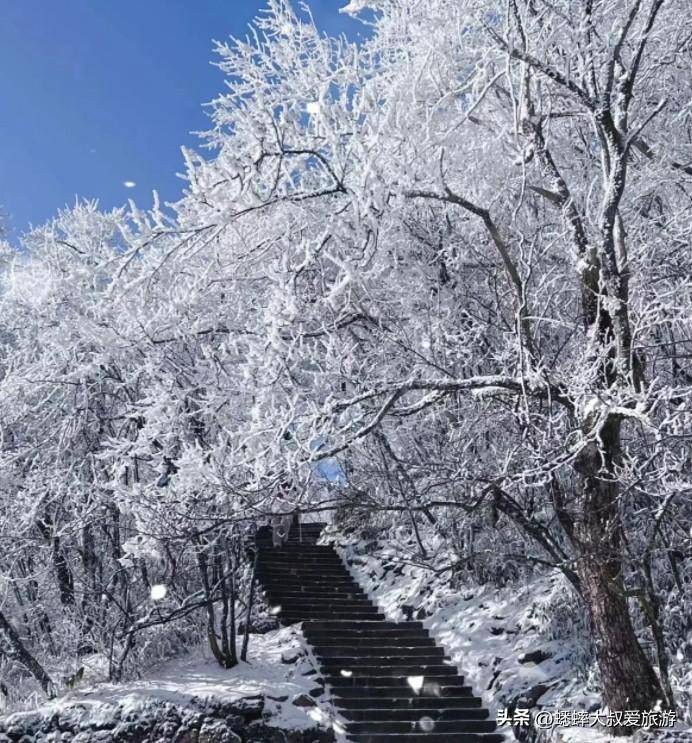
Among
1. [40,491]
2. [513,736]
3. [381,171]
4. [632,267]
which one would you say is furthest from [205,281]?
[513,736]

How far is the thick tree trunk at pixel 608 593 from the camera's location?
589 cm

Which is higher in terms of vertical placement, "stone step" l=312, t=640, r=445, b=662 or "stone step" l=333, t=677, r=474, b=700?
"stone step" l=312, t=640, r=445, b=662

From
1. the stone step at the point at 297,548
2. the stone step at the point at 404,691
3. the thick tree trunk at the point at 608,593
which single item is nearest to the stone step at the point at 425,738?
the stone step at the point at 404,691

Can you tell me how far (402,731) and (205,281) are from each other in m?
5.76

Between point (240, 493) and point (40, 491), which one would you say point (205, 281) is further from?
point (40, 491)

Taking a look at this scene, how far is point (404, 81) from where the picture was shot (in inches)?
244

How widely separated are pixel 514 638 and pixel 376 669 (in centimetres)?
190

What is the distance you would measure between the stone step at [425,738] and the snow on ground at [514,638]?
0.76 feet

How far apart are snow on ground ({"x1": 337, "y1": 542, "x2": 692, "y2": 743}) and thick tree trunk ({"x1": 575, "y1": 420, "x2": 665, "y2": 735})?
0.42 metres

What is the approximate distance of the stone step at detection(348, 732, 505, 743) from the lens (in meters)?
8.42

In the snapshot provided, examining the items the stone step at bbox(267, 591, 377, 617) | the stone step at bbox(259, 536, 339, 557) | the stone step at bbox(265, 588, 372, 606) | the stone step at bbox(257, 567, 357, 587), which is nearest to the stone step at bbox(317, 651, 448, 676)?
the stone step at bbox(267, 591, 377, 617)

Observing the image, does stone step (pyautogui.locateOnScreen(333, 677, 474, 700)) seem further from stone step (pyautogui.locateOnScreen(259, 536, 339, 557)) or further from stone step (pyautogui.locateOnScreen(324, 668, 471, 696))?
stone step (pyautogui.locateOnScreen(259, 536, 339, 557))

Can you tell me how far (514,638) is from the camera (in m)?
9.46

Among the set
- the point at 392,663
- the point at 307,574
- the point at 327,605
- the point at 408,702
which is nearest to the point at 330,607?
the point at 327,605
